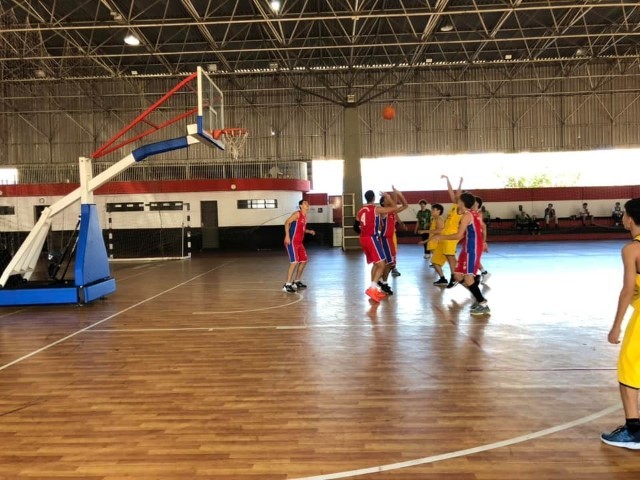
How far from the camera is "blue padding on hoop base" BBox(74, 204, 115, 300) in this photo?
8.79 metres

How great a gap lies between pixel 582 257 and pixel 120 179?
20850 millimetres

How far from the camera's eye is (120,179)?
25.0 meters

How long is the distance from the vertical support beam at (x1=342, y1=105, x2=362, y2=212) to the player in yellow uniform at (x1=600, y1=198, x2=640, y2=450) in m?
18.9

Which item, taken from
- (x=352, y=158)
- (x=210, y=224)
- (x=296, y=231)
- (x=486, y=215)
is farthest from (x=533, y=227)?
(x=296, y=231)

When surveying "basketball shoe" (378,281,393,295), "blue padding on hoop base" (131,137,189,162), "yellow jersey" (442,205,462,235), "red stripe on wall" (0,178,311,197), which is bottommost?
"basketball shoe" (378,281,393,295)

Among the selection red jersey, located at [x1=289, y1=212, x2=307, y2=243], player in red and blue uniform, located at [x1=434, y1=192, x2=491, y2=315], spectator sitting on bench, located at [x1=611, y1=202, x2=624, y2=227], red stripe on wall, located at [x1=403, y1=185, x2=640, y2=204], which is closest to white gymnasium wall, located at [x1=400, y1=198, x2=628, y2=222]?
red stripe on wall, located at [x1=403, y1=185, x2=640, y2=204]

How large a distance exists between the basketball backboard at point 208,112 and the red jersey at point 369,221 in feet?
11.1

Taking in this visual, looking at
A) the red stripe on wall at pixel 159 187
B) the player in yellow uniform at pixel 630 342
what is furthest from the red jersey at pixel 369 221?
the red stripe on wall at pixel 159 187

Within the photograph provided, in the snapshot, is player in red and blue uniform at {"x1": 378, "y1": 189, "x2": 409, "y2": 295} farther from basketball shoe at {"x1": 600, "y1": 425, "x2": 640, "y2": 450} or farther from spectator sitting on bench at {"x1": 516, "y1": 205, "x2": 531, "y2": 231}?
spectator sitting on bench at {"x1": 516, "y1": 205, "x2": 531, "y2": 231}

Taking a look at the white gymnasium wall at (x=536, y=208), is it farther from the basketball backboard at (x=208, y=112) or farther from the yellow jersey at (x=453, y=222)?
the yellow jersey at (x=453, y=222)

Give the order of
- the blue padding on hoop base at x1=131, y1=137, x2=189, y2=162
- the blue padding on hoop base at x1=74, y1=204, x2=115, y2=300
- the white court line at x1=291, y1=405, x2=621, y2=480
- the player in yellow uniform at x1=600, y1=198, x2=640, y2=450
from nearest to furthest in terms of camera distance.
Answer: the white court line at x1=291, y1=405, x2=621, y2=480
the player in yellow uniform at x1=600, y1=198, x2=640, y2=450
the blue padding on hoop base at x1=74, y1=204, x2=115, y2=300
the blue padding on hoop base at x1=131, y1=137, x2=189, y2=162

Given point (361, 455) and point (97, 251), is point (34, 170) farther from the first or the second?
point (361, 455)

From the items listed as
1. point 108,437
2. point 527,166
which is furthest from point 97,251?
point 527,166

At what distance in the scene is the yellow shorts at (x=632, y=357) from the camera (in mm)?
3062
